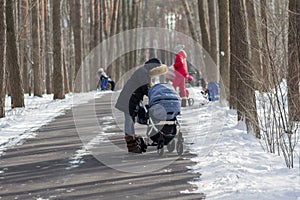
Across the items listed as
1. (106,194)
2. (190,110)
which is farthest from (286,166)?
(190,110)

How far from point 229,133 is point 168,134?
2.37 meters

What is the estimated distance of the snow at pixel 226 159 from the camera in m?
6.24

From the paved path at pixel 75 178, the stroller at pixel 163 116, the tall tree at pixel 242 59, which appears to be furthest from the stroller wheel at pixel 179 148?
the tall tree at pixel 242 59

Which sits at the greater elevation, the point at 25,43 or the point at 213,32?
the point at 25,43

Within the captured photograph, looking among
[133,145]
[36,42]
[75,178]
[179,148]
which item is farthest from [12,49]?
[75,178]

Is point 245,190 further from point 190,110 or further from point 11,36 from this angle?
point 11,36

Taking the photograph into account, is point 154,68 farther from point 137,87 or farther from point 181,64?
point 181,64

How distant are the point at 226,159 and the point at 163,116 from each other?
4.56ft

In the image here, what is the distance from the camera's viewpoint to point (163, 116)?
8922 millimetres

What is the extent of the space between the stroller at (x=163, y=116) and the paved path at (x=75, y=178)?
0.90 feet

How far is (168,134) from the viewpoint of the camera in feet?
29.7

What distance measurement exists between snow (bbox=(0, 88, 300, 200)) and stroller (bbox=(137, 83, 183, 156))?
469 mm

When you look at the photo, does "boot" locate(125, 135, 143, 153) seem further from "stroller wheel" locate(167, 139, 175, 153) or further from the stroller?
"stroller wheel" locate(167, 139, 175, 153)

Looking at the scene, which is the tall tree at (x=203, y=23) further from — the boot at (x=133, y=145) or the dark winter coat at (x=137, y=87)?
the boot at (x=133, y=145)
